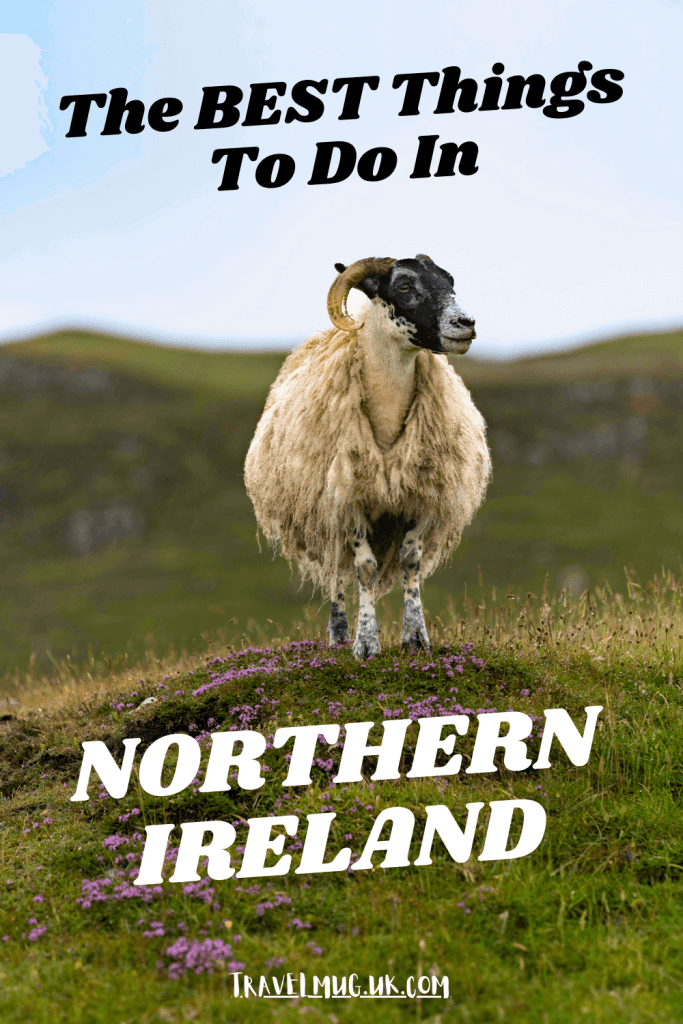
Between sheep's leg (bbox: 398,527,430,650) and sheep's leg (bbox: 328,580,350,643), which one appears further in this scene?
sheep's leg (bbox: 328,580,350,643)

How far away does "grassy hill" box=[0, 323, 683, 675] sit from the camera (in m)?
42.7

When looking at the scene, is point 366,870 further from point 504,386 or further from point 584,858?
point 504,386

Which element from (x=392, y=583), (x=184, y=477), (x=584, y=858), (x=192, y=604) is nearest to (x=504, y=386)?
(x=184, y=477)

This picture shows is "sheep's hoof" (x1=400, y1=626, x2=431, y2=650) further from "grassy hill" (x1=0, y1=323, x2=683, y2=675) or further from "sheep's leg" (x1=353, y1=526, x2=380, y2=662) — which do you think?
"grassy hill" (x1=0, y1=323, x2=683, y2=675)

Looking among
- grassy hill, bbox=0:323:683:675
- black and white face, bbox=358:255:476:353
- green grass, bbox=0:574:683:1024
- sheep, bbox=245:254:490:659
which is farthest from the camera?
grassy hill, bbox=0:323:683:675

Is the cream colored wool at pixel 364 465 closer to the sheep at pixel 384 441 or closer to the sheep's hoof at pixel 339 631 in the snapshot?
the sheep at pixel 384 441

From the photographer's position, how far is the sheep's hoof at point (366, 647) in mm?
8141

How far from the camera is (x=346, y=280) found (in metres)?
7.99

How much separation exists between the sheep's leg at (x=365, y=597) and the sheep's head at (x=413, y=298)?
185cm

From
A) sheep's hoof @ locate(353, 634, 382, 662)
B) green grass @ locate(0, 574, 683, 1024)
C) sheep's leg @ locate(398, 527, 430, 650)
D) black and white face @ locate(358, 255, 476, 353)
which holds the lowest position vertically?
green grass @ locate(0, 574, 683, 1024)

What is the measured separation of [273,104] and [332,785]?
18.8 ft

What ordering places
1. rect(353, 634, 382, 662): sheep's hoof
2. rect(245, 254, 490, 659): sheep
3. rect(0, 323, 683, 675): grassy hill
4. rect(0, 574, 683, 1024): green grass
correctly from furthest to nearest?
1. rect(0, 323, 683, 675): grassy hill
2. rect(353, 634, 382, 662): sheep's hoof
3. rect(245, 254, 490, 659): sheep
4. rect(0, 574, 683, 1024): green grass

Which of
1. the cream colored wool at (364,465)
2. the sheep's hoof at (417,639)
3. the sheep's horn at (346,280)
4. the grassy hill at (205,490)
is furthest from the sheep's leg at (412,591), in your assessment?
the grassy hill at (205,490)

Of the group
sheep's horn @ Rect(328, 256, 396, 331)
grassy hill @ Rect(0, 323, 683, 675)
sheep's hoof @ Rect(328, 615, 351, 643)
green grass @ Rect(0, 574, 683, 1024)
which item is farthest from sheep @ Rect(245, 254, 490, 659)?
grassy hill @ Rect(0, 323, 683, 675)
